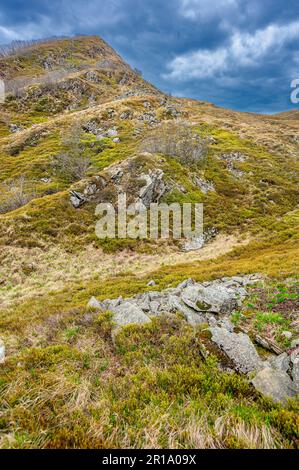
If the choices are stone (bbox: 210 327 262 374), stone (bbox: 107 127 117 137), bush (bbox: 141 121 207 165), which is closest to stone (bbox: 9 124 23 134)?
stone (bbox: 107 127 117 137)

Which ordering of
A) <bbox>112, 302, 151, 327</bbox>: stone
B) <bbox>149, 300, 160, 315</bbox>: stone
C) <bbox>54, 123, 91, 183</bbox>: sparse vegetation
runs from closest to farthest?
<bbox>112, 302, 151, 327</bbox>: stone
<bbox>149, 300, 160, 315</bbox>: stone
<bbox>54, 123, 91, 183</bbox>: sparse vegetation

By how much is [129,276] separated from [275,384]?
53.9 feet

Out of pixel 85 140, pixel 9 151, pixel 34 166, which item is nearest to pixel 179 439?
pixel 34 166

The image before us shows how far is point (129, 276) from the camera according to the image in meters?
20.5

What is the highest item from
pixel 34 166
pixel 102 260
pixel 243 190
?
pixel 34 166

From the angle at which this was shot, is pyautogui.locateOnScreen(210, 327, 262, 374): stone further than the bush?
No

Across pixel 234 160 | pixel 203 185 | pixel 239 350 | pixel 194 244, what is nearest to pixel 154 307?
pixel 239 350

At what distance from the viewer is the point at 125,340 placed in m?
6.79

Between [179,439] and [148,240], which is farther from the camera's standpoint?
[148,240]

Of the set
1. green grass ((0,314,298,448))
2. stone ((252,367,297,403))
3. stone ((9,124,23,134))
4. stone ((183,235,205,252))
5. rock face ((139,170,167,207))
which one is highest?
stone ((9,124,23,134))

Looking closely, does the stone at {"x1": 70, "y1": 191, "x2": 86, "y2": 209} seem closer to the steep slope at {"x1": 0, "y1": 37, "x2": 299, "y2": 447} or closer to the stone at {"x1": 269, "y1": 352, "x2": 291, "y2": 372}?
the steep slope at {"x1": 0, "y1": 37, "x2": 299, "y2": 447}

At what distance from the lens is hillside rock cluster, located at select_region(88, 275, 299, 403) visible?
4676 millimetres
